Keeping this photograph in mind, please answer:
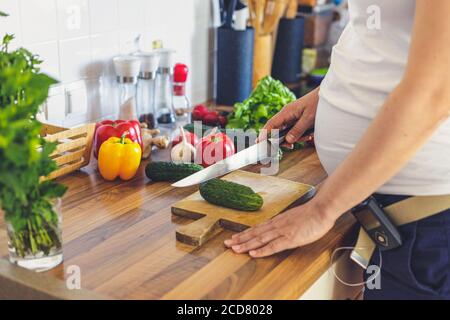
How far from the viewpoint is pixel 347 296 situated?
122 cm

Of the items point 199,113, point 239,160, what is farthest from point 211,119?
point 239,160

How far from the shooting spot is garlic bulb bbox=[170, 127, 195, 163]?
1495mm

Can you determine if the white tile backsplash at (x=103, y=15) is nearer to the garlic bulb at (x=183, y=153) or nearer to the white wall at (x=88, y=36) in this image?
the white wall at (x=88, y=36)

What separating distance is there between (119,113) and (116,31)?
22 centimetres

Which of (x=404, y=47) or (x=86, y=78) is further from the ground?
(x=404, y=47)

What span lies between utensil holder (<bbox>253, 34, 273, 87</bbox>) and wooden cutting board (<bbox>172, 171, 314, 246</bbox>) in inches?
34.2

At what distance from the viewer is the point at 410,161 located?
1020 mm

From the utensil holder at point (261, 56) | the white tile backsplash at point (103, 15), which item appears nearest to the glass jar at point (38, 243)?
the white tile backsplash at point (103, 15)

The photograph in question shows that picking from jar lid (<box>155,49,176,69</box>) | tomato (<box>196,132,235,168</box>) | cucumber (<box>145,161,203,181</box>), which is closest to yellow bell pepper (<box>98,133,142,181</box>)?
cucumber (<box>145,161,203,181</box>)

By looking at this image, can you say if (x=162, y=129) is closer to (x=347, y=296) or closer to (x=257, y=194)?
(x=257, y=194)

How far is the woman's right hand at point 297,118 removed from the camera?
1328 millimetres

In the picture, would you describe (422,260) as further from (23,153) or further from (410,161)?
(23,153)

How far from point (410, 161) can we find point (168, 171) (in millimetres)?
544
